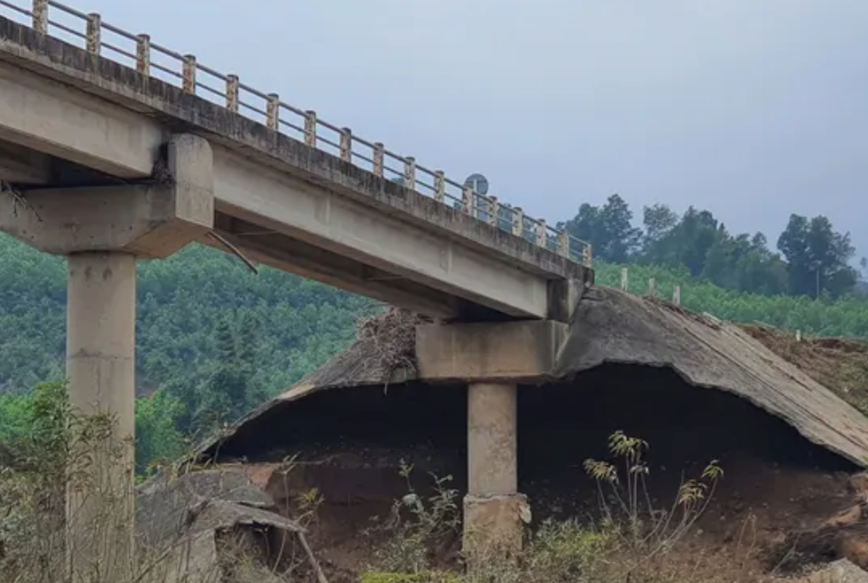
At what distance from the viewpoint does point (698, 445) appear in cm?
3575

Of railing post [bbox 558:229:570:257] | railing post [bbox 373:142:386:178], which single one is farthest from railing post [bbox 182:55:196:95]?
railing post [bbox 558:229:570:257]

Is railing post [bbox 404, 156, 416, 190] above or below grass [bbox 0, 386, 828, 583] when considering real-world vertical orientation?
above

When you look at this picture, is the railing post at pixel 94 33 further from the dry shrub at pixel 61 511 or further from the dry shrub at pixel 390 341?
the dry shrub at pixel 390 341

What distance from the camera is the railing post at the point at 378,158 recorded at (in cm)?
2992

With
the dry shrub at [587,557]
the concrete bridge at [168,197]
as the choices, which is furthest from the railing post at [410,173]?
the dry shrub at [587,557]

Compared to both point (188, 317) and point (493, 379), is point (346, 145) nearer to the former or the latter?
point (493, 379)

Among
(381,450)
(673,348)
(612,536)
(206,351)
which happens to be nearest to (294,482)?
(381,450)

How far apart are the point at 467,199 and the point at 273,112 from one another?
715 cm

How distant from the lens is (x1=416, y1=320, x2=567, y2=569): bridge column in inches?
1374

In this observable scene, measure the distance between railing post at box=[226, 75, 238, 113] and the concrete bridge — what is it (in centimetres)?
2

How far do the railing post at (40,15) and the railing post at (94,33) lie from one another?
3.06ft

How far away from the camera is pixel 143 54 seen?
23.7m

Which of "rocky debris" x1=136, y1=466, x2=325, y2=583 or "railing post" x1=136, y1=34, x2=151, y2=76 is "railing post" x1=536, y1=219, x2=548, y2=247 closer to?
"rocky debris" x1=136, y1=466, x2=325, y2=583

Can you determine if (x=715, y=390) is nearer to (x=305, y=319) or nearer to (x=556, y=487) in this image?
(x=556, y=487)
